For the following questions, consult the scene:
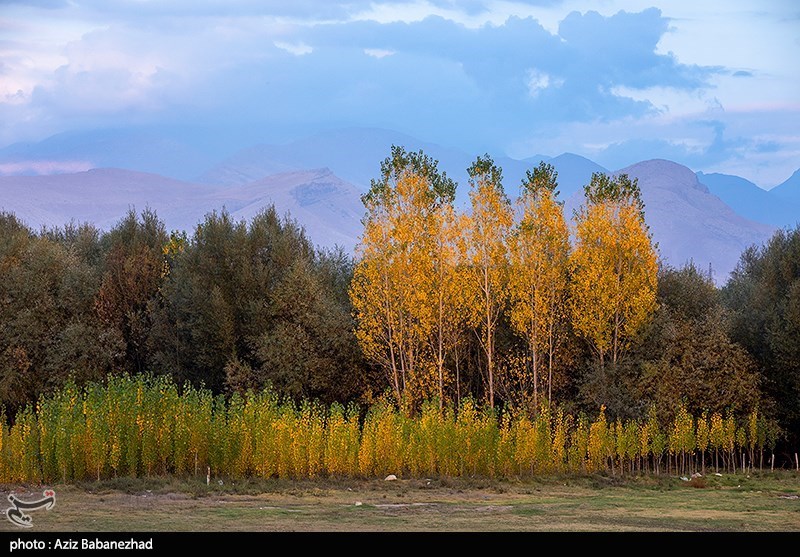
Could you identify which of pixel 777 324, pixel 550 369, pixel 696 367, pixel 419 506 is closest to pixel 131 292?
pixel 550 369

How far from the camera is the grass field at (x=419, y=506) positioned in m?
18.0

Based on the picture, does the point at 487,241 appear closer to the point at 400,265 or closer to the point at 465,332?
the point at 400,265

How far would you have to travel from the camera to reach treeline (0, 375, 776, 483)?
→ 25234mm

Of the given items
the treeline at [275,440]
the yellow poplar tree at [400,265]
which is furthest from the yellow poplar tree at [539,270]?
the treeline at [275,440]

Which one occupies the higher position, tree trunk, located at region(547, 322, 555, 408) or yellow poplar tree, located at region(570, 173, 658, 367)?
yellow poplar tree, located at region(570, 173, 658, 367)

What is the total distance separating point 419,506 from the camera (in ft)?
72.8

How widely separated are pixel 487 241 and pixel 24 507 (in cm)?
2225

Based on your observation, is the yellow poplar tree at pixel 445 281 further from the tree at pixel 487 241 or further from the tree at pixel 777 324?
the tree at pixel 777 324

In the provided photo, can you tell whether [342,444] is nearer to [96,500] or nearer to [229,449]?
[229,449]

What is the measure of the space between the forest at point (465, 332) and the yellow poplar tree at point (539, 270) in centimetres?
8

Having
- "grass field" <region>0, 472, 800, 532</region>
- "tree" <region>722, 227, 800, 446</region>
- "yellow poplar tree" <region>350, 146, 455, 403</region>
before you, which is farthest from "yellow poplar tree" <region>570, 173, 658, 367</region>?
"grass field" <region>0, 472, 800, 532</region>

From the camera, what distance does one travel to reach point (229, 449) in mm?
26953

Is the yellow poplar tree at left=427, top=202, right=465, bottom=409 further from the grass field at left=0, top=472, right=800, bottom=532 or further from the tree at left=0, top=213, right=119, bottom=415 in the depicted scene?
the tree at left=0, top=213, right=119, bottom=415

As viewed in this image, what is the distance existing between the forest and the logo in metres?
8.90
